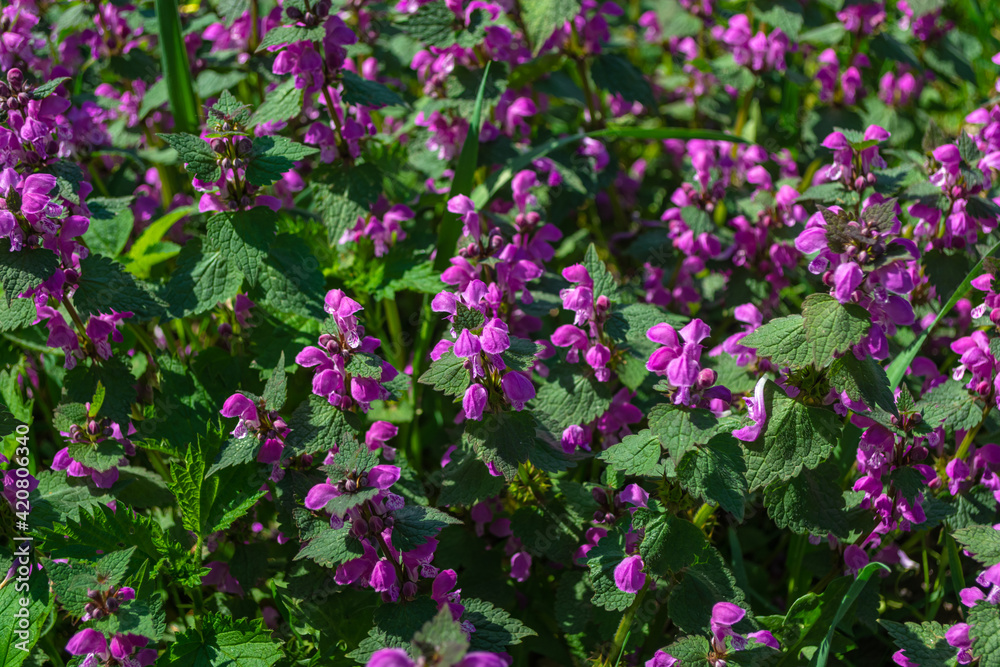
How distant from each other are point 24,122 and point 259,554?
5.25 ft

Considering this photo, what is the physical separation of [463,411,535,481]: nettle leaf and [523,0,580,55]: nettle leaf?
186 centimetres

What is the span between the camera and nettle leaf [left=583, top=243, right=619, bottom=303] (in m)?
2.51

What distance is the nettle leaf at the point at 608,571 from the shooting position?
2.19 m

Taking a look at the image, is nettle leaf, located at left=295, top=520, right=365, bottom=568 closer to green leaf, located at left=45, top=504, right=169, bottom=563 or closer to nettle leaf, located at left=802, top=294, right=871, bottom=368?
green leaf, located at left=45, top=504, right=169, bottom=563

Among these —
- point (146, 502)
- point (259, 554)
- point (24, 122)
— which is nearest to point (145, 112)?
point (24, 122)

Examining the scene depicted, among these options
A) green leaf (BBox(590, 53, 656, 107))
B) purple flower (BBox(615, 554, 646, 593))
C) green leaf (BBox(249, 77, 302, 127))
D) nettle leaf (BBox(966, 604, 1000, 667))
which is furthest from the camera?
green leaf (BBox(590, 53, 656, 107))

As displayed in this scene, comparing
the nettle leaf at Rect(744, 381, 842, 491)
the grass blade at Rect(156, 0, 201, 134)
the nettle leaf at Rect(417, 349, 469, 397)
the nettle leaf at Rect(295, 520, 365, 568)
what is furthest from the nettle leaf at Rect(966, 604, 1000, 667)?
the grass blade at Rect(156, 0, 201, 134)

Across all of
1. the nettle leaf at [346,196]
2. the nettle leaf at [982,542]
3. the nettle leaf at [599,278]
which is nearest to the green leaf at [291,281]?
the nettle leaf at [346,196]

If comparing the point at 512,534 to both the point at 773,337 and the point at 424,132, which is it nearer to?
the point at 773,337

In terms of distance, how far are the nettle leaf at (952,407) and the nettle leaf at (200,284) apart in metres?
2.20

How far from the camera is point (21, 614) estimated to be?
7.13 feet

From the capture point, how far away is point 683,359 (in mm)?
2008

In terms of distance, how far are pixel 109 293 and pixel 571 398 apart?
4.84 ft

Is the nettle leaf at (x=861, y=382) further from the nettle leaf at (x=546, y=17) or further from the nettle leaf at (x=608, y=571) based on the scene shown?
the nettle leaf at (x=546, y=17)
